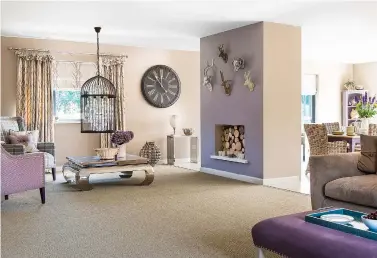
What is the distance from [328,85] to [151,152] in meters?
5.32

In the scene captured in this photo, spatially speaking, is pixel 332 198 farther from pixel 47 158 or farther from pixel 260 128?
pixel 47 158

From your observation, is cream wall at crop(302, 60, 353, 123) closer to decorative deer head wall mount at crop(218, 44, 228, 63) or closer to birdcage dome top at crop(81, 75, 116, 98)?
decorative deer head wall mount at crop(218, 44, 228, 63)

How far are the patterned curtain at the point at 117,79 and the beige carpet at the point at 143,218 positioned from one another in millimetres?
2127

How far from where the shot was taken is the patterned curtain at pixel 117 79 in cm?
842

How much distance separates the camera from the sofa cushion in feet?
11.1

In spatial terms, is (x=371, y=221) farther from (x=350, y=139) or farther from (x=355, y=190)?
(x=350, y=139)

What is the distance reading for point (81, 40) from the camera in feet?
26.8

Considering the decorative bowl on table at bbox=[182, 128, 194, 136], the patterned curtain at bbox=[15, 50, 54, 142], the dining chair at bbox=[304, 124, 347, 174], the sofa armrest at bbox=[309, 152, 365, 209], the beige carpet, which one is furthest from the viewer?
the decorative bowl on table at bbox=[182, 128, 194, 136]

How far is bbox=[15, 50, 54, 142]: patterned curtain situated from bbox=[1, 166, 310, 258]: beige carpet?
1668 mm

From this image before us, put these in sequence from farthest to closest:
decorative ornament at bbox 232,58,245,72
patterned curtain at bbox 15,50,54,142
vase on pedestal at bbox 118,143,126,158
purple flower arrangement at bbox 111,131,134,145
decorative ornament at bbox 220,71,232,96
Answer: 1. patterned curtain at bbox 15,50,54,142
2. decorative ornament at bbox 220,71,232,96
3. decorative ornament at bbox 232,58,245,72
4. vase on pedestal at bbox 118,143,126,158
5. purple flower arrangement at bbox 111,131,134,145

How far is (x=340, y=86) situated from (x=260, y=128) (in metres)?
5.90

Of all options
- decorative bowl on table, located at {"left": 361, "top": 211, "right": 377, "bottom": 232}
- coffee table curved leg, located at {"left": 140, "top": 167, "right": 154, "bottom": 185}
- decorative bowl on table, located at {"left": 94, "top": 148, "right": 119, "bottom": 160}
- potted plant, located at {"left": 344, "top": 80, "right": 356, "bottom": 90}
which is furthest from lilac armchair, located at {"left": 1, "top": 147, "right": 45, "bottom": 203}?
potted plant, located at {"left": 344, "top": 80, "right": 356, "bottom": 90}

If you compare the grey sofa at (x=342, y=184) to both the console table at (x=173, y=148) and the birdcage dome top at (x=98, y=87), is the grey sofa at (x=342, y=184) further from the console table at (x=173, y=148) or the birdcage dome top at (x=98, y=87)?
the console table at (x=173, y=148)

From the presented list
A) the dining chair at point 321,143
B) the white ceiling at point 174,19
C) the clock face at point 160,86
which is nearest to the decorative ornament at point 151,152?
the clock face at point 160,86
